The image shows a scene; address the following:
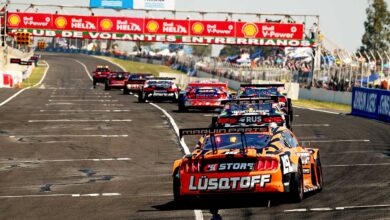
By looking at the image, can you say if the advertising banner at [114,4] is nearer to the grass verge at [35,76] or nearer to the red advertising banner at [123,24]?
the red advertising banner at [123,24]

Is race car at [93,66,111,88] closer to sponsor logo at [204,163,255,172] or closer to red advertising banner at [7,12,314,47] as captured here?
red advertising banner at [7,12,314,47]

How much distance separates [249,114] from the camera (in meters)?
20.8

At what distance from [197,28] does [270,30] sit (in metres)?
6.00

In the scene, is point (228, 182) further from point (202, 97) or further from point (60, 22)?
point (60, 22)

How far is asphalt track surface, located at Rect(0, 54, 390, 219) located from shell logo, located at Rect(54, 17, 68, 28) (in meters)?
37.6

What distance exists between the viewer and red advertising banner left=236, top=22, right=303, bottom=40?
75688mm

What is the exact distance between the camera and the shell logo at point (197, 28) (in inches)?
2953

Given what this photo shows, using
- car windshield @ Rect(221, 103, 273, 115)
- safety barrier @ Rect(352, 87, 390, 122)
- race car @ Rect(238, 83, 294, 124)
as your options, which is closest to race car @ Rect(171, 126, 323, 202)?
car windshield @ Rect(221, 103, 273, 115)

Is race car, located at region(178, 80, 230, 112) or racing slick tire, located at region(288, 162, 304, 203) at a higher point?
racing slick tire, located at region(288, 162, 304, 203)

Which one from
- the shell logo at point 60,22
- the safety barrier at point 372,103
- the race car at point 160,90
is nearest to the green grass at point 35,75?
the shell logo at point 60,22

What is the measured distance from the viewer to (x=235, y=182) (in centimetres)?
1241

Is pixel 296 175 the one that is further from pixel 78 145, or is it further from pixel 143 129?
pixel 143 129

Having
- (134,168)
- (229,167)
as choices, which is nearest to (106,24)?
(134,168)

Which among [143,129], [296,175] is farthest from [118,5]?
[296,175]
